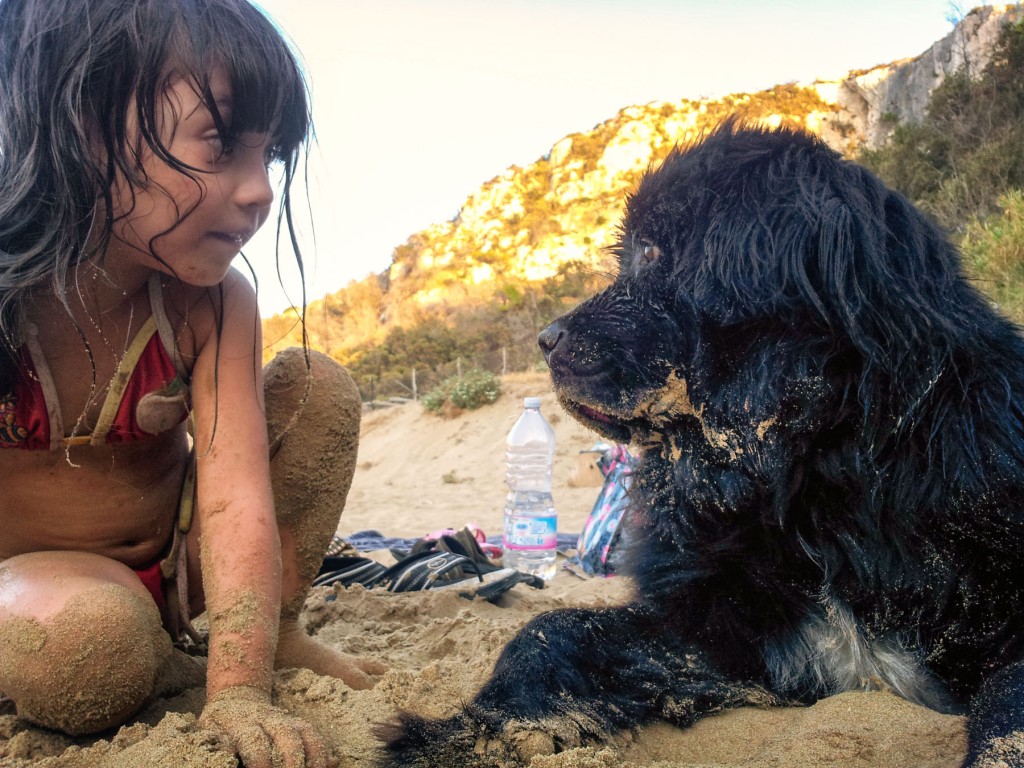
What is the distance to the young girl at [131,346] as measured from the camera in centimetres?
158

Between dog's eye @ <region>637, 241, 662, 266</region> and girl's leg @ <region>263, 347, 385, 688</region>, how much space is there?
932 mm

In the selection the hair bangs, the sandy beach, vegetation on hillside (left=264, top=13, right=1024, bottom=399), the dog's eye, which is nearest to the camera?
the sandy beach

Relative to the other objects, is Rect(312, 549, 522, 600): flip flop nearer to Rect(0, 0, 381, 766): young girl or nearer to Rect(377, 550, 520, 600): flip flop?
Rect(377, 550, 520, 600): flip flop

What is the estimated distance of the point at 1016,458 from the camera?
5.04 ft

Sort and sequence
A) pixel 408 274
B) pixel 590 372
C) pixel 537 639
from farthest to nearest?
pixel 408 274 → pixel 590 372 → pixel 537 639

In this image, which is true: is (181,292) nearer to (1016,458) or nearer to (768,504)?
(768,504)

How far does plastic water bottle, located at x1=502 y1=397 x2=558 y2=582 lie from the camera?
14.5 ft

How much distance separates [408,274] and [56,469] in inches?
1809

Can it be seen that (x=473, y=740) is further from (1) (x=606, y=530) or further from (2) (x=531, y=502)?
(2) (x=531, y=502)

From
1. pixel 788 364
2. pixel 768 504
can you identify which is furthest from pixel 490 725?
pixel 788 364

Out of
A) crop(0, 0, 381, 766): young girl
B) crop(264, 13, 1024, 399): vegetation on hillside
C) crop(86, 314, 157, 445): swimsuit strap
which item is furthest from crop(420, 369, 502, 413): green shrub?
crop(86, 314, 157, 445): swimsuit strap

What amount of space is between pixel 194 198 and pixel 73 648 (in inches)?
38.9

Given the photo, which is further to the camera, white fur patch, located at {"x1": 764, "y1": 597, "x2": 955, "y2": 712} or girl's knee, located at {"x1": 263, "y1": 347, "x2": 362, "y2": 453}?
girl's knee, located at {"x1": 263, "y1": 347, "x2": 362, "y2": 453}

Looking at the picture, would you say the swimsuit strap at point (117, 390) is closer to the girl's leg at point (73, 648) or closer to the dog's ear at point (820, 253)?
the girl's leg at point (73, 648)
